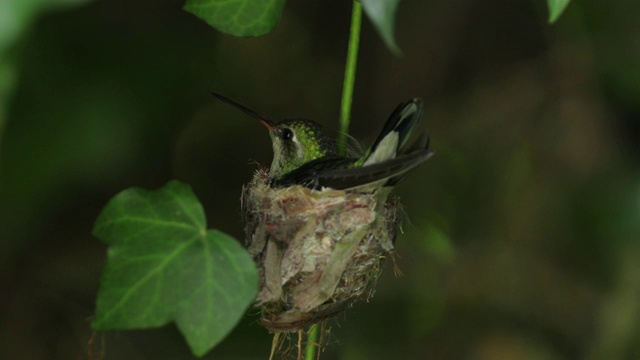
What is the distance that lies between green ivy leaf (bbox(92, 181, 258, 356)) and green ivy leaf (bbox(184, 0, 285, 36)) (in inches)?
11.2

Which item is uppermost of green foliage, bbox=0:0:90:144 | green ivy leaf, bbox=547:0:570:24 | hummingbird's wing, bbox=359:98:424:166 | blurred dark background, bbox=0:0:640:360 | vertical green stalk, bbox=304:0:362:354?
green ivy leaf, bbox=547:0:570:24

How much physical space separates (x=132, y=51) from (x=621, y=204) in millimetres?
1736

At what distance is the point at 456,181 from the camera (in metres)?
3.17

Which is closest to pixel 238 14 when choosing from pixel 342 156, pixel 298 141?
pixel 342 156

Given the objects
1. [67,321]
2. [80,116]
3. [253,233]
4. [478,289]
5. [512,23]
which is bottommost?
[67,321]

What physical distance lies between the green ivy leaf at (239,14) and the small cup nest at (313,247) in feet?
1.68

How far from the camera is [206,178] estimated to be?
301cm

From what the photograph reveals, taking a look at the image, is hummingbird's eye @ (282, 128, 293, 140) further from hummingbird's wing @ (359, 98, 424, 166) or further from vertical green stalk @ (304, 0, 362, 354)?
vertical green stalk @ (304, 0, 362, 354)

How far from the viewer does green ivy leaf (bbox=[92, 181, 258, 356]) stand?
1245 mm

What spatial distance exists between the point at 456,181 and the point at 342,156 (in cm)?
95

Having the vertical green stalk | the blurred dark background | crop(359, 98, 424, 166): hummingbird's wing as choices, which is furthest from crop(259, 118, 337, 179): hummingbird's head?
the vertical green stalk

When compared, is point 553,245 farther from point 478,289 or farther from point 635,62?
point 635,62

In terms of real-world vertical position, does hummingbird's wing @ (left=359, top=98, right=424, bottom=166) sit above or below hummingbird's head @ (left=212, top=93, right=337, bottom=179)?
above

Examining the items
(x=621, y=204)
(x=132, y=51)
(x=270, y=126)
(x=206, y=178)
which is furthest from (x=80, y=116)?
(x=621, y=204)
